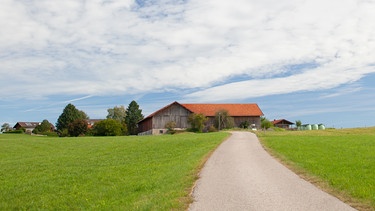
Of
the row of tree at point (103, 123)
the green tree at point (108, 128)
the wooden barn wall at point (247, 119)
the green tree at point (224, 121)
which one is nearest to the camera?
the green tree at point (224, 121)

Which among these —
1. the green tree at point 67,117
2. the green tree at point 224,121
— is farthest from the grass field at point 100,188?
the green tree at point 67,117

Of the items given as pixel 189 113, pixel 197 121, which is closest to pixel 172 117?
pixel 189 113

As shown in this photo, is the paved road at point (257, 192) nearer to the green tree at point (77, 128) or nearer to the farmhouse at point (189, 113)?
the farmhouse at point (189, 113)

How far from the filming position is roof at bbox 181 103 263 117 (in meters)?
97.6

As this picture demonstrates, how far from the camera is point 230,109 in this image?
99.8 metres

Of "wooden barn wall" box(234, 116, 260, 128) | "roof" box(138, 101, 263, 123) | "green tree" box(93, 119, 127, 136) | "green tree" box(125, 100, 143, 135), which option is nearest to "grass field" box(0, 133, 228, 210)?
"green tree" box(93, 119, 127, 136)

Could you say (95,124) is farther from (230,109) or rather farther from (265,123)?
(265,123)

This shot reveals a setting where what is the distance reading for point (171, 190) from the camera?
12.1 m

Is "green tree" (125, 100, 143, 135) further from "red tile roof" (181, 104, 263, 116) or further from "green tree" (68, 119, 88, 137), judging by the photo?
"red tile roof" (181, 104, 263, 116)

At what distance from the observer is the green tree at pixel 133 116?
119m

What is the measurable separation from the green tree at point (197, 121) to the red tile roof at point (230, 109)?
7.78 meters

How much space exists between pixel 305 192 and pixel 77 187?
830 centimetres

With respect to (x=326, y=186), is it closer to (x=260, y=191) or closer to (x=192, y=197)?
(x=260, y=191)

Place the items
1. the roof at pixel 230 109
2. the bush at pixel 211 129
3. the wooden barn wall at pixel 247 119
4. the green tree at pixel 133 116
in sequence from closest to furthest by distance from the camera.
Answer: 1. the bush at pixel 211 129
2. the wooden barn wall at pixel 247 119
3. the roof at pixel 230 109
4. the green tree at pixel 133 116
